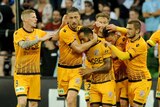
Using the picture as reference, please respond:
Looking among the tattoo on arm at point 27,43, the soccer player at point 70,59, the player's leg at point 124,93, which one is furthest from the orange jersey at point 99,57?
the tattoo on arm at point 27,43

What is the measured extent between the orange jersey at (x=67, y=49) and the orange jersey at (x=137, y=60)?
1.03 metres

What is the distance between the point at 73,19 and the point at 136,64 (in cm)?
157

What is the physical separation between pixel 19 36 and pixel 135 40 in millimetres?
2364

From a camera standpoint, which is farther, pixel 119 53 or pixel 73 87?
pixel 73 87

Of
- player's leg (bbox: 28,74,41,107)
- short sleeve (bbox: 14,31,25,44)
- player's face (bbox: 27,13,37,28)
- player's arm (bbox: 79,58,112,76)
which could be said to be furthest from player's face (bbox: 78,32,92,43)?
player's leg (bbox: 28,74,41,107)

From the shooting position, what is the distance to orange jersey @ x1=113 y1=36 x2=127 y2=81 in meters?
17.1

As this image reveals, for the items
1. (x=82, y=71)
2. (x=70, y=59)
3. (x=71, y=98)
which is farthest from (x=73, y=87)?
(x=70, y=59)

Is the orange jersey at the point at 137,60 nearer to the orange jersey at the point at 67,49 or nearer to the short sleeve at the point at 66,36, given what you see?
the orange jersey at the point at 67,49

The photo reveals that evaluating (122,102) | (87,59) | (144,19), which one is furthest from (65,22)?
(144,19)

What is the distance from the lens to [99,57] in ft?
54.2

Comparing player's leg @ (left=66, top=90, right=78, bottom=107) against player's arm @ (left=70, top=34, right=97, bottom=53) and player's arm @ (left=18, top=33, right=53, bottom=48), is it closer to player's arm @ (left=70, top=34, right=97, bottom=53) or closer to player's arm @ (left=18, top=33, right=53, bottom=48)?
player's arm @ (left=70, top=34, right=97, bottom=53)

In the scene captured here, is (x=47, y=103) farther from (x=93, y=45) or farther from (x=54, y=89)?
(x=93, y=45)

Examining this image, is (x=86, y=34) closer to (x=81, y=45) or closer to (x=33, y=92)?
(x=81, y=45)

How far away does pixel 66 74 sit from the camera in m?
17.0
